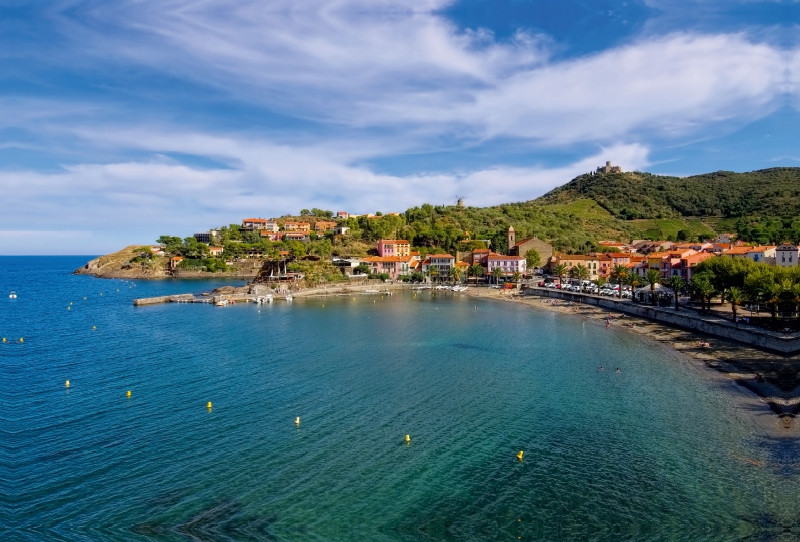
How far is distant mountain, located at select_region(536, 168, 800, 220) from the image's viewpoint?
442 feet

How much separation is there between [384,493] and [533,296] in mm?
74416

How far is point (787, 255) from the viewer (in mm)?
67375

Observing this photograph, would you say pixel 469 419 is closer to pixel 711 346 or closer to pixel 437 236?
pixel 711 346

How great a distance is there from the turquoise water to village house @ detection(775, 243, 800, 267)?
114 feet

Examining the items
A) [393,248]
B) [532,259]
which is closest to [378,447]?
[532,259]

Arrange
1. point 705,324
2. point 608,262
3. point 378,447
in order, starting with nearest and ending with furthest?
1. point 378,447
2. point 705,324
3. point 608,262

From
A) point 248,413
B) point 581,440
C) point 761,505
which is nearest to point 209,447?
point 248,413

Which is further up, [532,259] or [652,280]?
[532,259]

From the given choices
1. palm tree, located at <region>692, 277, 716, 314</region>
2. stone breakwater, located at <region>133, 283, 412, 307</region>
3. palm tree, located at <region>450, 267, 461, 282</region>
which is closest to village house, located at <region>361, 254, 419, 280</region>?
stone breakwater, located at <region>133, 283, 412, 307</region>

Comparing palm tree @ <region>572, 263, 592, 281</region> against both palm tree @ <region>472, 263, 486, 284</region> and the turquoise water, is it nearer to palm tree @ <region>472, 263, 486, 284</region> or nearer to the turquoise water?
palm tree @ <region>472, 263, 486, 284</region>

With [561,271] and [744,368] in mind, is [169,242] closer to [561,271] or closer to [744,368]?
[561,271]

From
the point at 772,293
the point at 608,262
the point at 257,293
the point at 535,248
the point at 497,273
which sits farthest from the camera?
the point at 535,248

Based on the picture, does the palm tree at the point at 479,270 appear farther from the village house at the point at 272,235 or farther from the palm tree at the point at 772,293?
the village house at the point at 272,235

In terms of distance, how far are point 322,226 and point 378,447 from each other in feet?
474
